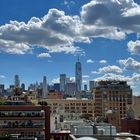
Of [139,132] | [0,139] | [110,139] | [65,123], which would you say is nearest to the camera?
[110,139]

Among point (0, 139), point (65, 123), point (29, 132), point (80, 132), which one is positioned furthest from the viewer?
point (65, 123)

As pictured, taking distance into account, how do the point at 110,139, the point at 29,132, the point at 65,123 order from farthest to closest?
the point at 65,123 → the point at 29,132 → the point at 110,139

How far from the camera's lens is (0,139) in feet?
346

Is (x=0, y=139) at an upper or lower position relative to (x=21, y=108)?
lower

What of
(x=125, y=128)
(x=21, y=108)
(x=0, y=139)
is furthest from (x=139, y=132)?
(x=0, y=139)

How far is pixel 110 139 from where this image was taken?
7275 cm

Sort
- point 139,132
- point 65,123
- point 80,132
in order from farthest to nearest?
point 65,123
point 139,132
point 80,132

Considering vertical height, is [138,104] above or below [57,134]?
above

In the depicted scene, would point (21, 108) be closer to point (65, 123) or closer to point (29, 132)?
point (29, 132)

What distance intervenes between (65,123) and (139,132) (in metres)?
51.1

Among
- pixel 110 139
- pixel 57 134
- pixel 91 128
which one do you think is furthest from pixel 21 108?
pixel 110 139

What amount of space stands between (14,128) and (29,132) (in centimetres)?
361

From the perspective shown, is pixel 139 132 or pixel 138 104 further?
pixel 138 104

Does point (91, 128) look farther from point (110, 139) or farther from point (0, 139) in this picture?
point (0, 139)
